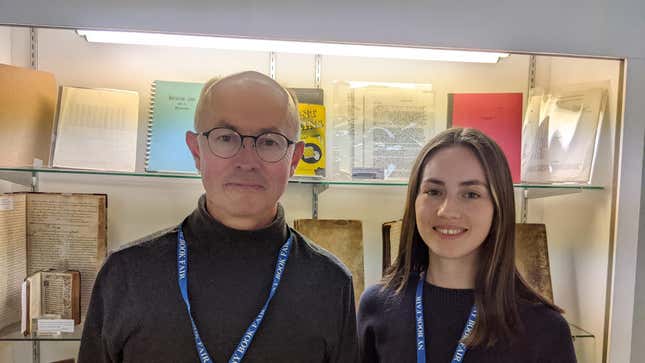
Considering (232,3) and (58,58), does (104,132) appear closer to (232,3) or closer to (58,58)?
(58,58)

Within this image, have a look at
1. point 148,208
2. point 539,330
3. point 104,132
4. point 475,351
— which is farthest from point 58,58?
point 539,330

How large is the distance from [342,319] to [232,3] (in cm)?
82

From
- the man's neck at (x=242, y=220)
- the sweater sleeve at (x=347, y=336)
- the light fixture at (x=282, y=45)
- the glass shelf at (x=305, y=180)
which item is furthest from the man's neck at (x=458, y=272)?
the light fixture at (x=282, y=45)

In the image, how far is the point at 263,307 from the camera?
3.17 feet

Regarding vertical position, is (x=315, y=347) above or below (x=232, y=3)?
below

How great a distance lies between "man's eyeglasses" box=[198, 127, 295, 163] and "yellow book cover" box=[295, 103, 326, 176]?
0.51 m

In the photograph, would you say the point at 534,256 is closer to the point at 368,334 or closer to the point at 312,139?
the point at 368,334

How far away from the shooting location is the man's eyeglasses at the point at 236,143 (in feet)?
3.10

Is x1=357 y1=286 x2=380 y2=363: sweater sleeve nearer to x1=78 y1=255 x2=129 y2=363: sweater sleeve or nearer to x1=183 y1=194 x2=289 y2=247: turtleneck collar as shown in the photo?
x1=183 y1=194 x2=289 y2=247: turtleneck collar

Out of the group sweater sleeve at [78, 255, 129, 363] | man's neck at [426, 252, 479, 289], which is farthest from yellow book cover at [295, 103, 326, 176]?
sweater sleeve at [78, 255, 129, 363]

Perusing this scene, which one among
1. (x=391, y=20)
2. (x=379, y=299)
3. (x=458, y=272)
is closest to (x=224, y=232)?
(x=379, y=299)

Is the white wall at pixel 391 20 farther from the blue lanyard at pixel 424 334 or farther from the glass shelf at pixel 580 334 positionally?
the glass shelf at pixel 580 334

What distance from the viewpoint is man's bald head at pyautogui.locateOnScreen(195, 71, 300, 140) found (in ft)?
3.18

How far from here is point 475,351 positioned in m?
1.06
